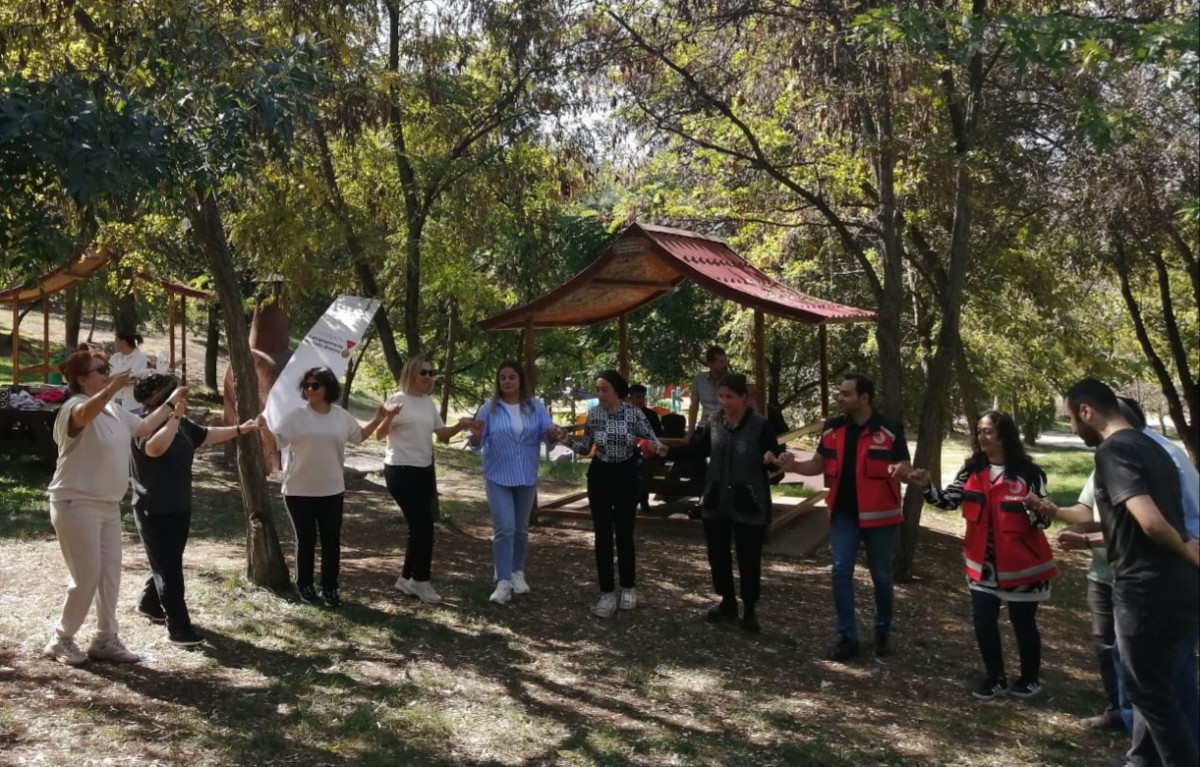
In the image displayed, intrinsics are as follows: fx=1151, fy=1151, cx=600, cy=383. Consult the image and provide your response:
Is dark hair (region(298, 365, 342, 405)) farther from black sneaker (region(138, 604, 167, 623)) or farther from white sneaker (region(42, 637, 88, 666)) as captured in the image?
white sneaker (region(42, 637, 88, 666))

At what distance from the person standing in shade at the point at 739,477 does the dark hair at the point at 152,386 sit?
2910mm

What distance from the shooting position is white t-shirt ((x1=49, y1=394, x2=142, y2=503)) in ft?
18.0

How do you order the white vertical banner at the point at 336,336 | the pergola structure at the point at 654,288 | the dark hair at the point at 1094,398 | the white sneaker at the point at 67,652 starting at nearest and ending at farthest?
the dark hair at the point at 1094,398
the white sneaker at the point at 67,652
the white vertical banner at the point at 336,336
the pergola structure at the point at 654,288

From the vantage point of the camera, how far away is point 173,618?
622 cm

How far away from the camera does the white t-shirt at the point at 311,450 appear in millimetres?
6895

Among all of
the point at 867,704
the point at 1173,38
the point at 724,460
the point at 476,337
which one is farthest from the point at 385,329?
the point at 476,337

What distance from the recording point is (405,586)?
7.64 meters

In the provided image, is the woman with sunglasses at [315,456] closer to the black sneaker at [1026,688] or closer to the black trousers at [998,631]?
the black trousers at [998,631]

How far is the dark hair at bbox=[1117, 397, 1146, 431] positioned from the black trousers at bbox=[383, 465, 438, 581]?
410cm

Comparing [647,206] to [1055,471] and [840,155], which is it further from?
[1055,471]

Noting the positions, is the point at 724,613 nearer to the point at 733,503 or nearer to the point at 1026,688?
the point at 733,503

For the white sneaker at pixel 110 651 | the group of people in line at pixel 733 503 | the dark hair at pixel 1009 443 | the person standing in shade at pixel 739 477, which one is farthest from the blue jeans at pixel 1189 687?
the white sneaker at pixel 110 651

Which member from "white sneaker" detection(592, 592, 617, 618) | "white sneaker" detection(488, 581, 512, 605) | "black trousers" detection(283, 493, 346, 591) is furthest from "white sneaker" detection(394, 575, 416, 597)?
"white sneaker" detection(592, 592, 617, 618)

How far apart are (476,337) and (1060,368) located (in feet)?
37.6
